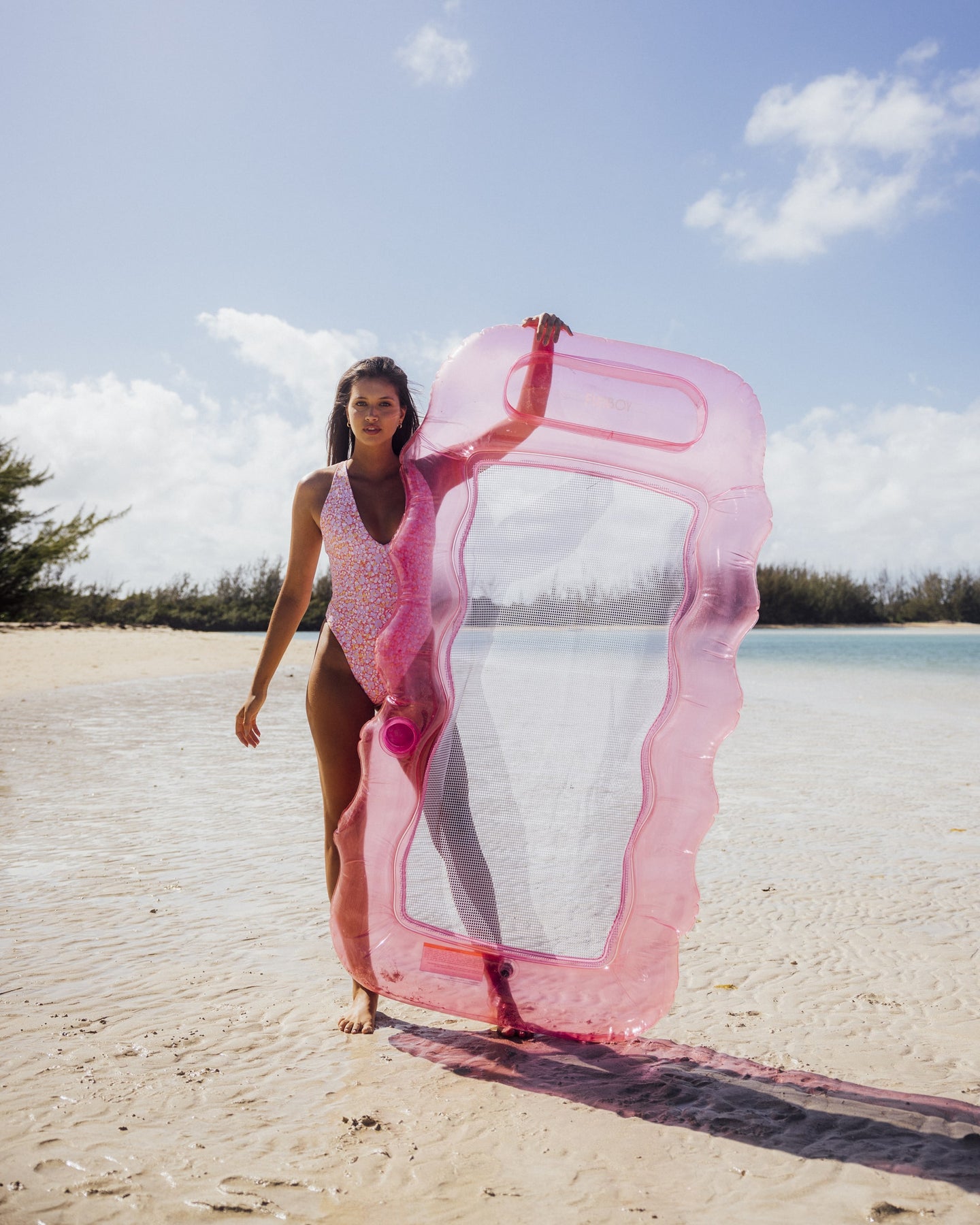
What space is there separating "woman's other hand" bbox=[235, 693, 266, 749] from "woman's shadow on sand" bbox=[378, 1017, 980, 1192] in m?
1.00

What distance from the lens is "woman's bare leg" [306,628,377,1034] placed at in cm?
264

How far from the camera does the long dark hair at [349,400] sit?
276 centimetres

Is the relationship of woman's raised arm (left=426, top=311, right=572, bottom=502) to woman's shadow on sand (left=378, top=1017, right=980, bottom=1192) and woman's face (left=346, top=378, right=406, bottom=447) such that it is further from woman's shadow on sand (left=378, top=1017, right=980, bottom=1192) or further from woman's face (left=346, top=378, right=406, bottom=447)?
woman's shadow on sand (left=378, top=1017, right=980, bottom=1192)

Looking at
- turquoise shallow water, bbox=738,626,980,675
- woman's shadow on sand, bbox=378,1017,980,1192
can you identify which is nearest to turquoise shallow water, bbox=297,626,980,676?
turquoise shallow water, bbox=738,626,980,675

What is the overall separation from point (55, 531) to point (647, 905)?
28625 millimetres

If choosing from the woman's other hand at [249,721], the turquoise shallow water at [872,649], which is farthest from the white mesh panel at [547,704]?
the turquoise shallow water at [872,649]

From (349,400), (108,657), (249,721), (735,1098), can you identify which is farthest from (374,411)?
(108,657)

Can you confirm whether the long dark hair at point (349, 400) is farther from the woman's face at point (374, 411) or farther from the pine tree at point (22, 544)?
the pine tree at point (22, 544)

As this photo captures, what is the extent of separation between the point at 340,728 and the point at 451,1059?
941mm

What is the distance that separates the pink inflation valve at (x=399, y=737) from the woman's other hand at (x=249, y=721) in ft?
2.22

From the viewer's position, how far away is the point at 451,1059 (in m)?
2.46

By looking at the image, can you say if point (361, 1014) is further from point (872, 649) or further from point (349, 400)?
point (872, 649)

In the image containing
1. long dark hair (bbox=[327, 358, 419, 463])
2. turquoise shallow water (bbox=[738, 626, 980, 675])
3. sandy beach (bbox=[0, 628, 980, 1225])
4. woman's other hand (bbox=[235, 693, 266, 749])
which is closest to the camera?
sandy beach (bbox=[0, 628, 980, 1225])

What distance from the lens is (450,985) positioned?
7.73 ft
